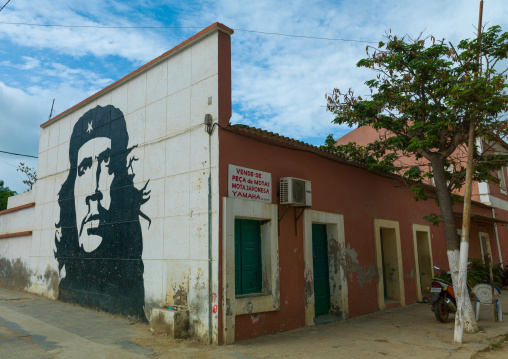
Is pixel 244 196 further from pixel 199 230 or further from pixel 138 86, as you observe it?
pixel 138 86

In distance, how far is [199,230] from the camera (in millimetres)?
6906

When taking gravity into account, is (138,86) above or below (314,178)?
above

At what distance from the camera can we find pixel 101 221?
31.2 feet

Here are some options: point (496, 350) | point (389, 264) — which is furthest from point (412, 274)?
point (496, 350)

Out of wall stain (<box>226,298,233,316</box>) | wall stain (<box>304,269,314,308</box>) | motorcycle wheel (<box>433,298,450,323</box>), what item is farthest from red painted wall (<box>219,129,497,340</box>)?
motorcycle wheel (<box>433,298,450,323</box>)

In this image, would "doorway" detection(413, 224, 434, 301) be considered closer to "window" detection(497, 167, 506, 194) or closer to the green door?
the green door

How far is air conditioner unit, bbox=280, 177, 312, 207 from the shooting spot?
7629mm

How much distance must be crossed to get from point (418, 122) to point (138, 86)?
21.6ft

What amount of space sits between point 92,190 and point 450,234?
8825 mm

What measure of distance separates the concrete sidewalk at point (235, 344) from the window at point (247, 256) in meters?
0.97

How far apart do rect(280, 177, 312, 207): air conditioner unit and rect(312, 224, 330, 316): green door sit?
55.2 inches

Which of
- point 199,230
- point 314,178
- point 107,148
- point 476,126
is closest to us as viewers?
point 199,230

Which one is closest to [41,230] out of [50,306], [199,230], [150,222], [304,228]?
[50,306]

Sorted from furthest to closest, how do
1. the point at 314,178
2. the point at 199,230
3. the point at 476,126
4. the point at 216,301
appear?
the point at 314,178 < the point at 476,126 < the point at 199,230 < the point at 216,301
